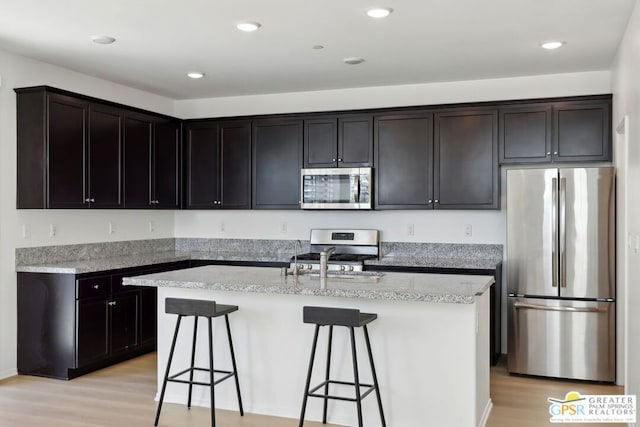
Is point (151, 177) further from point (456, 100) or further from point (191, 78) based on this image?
point (456, 100)

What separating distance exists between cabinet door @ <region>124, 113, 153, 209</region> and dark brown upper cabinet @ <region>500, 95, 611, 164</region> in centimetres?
336

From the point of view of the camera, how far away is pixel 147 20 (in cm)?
398

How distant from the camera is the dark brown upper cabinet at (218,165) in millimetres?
6293

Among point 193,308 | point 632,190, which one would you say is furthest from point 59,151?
point 632,190

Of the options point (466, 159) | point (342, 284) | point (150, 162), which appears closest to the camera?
point (342, 284)

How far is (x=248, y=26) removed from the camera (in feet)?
13.3

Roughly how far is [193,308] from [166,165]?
291 cm

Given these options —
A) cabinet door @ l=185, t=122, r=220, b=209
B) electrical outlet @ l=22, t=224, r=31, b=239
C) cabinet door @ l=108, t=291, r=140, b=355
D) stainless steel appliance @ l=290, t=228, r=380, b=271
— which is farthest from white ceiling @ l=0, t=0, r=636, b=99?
cabinet door @ l=108, t=291, r=140, b=355

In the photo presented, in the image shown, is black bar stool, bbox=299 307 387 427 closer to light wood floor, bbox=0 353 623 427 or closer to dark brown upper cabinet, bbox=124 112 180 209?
light wood floor, bbox=0 353 623 427

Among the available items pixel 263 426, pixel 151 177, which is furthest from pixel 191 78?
pixel 263 426

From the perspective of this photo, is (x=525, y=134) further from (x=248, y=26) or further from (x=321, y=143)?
(x=248, y=26)

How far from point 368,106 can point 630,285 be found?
3.10 meters

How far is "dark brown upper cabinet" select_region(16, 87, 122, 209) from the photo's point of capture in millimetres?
4758

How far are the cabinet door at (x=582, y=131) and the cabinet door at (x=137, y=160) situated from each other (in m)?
3.79
